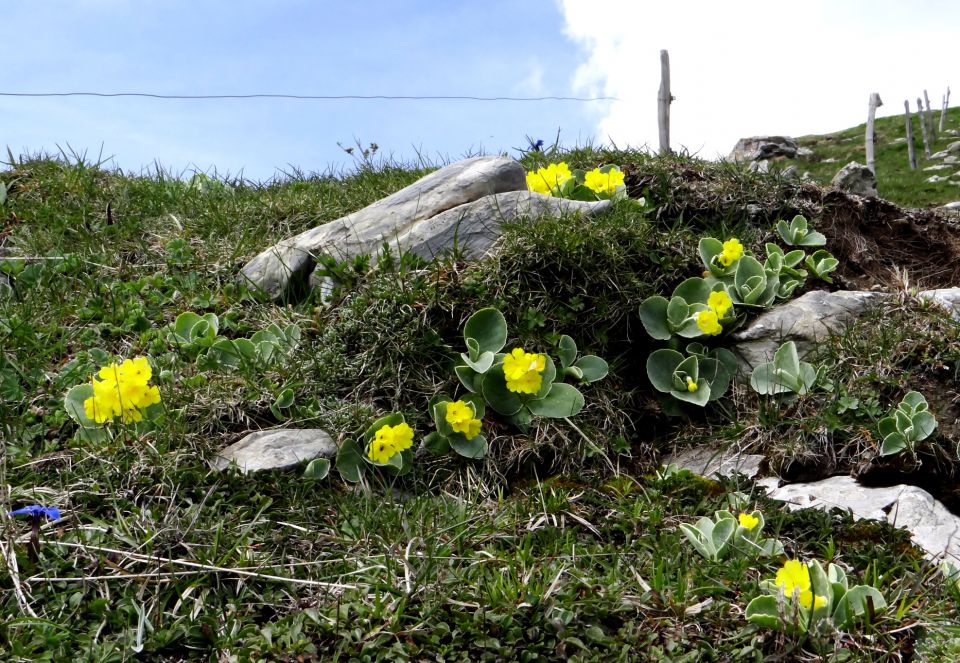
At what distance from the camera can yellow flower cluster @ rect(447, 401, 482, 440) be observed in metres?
3.39

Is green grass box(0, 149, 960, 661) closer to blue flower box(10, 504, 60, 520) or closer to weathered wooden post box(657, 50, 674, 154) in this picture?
blue flower box(10, 504, 60, 520)

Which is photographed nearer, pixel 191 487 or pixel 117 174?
pixel 191 487

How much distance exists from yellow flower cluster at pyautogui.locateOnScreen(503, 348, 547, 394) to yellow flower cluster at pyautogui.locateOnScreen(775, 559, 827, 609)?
136 centimetres

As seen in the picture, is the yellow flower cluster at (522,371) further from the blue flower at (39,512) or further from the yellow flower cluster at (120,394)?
the blue flower at (39,512)

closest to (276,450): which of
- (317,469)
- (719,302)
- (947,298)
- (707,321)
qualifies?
(317,469)

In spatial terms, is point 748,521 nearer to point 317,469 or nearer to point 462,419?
point 462,419

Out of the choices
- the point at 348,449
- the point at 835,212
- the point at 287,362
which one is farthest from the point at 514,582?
the point at 835,212

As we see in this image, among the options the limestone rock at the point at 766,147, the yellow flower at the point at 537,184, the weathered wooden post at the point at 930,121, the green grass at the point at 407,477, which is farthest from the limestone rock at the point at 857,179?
the weathered wooden post at the point at 930,121

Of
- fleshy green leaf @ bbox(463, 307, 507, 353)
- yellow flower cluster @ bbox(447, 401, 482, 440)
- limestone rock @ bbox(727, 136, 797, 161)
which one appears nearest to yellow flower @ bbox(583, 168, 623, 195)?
fleshy green leaf @ bbox(463, 307, 507, 353)

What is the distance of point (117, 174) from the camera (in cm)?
607

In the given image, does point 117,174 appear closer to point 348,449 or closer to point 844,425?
point 348,449

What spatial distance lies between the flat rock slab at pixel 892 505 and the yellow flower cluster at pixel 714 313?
822mm

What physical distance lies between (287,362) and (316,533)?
105 centimetres

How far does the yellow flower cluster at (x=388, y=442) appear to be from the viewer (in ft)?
10.6
